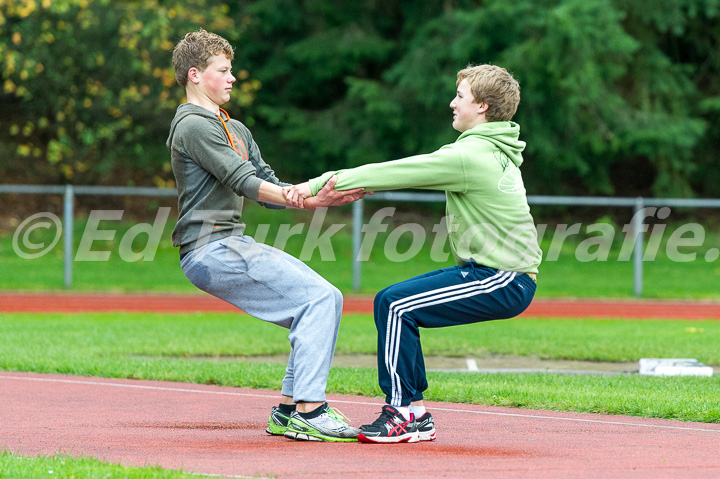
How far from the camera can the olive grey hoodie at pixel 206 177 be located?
522cm

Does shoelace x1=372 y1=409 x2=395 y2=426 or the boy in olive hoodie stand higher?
the boy in olive hoodie

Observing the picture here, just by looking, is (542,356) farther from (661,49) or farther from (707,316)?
(661,49)

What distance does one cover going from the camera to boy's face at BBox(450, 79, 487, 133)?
5.38 m

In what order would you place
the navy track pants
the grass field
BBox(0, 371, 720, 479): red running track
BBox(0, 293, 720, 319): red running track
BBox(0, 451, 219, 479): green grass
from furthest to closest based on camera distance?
BBox(0, 293, 720, 319): red running track → the grass field → the navy track pants → BBox(0, 371, 720, 479): red running track → BBox(0, 451, 219, 479): green grass

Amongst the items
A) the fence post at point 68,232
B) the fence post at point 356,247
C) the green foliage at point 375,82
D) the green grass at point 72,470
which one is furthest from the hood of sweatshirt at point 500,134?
the green foliage at point 375,82

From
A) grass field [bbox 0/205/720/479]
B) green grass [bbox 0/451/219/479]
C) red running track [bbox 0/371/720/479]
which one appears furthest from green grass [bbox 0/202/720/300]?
green grass [bbox 0/451/219/479]

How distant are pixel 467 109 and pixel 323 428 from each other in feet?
6.26

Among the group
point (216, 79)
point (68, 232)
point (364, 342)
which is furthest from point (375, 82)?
point (216, 79)

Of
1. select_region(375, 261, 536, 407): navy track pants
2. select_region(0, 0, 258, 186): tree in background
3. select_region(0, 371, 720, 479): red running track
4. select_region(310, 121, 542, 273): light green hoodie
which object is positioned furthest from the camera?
select_region(0, 0, 258, 186): tree in background

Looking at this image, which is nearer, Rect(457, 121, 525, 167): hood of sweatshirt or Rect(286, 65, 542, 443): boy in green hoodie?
Rect(286, 65, 542, 443): boy in green hoodie

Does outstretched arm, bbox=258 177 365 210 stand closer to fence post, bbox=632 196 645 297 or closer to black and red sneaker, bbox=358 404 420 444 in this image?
black and red sneaker, bbox=358 404 420 444

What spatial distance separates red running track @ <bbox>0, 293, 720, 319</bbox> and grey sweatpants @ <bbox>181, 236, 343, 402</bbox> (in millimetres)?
9445

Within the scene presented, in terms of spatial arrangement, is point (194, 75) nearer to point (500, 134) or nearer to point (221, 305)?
point (500, 134)

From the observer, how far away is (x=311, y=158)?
26.3 metres
